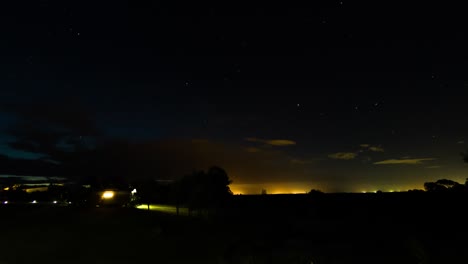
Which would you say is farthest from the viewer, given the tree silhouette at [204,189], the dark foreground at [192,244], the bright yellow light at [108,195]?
the bright yellow light at [108,195]

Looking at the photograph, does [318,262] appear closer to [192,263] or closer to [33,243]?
[192,263]

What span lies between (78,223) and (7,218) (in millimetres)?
8396

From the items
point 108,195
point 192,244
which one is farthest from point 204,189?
point 108,195

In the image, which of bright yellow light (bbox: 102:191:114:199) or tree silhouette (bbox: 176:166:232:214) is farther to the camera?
bright yellow light (bbox: 102:191:114:199)

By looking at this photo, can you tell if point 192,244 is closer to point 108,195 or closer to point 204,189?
point 204,189

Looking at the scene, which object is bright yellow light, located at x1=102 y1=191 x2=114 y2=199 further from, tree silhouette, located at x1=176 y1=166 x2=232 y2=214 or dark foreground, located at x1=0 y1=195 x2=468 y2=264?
dark foreground, located at x1=0 y1=195 x2=468 y2=264

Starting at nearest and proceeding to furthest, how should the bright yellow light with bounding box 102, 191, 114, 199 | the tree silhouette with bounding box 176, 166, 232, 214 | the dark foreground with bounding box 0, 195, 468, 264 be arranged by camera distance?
1. the dark foreground with bounding box 0, 195, 468, 264
2. the tree silhouette with bounding box 176, 166, 232, 214
3. the bright yellow light with bounding box 102, 191, 114, 199

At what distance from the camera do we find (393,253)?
2502cm

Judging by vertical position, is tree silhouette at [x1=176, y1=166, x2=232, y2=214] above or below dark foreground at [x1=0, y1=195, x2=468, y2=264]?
above

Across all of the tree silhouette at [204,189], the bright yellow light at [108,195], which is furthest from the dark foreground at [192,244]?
the bright yellow light at [108,195]

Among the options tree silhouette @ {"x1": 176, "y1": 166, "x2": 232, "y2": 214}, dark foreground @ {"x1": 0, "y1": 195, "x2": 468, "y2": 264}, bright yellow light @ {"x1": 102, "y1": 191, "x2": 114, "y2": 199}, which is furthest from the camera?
bright yellow light @ {"x1": 102, "y1": 191, "x2": 114, "y2": 199}

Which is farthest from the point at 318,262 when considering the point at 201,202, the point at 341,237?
the point at 201,202

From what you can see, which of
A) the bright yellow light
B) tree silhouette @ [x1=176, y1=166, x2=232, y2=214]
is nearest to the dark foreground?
tree silhouette @ [x1=176, y1=166, x2=232, y2=214]

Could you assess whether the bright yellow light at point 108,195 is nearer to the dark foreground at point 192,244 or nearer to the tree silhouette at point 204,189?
the tree silhouette at point 204,189
